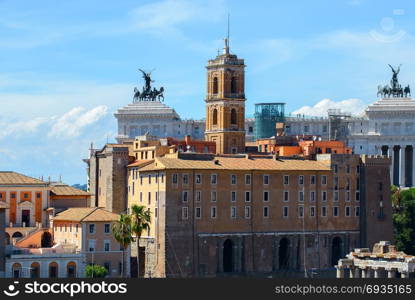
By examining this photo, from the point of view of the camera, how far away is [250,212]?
15988 cm

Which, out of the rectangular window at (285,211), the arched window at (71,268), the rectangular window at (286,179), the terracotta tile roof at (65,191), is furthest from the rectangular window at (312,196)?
the arched window at (71,268)

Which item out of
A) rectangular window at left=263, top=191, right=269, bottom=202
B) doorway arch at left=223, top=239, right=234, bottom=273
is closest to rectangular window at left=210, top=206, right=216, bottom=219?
doorway arch at left=223, top=239, right=234, bottom=273

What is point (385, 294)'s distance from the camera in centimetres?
9788

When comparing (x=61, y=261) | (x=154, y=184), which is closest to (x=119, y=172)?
(x=154, y=184)

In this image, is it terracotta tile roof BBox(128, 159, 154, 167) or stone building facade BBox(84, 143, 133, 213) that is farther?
stone building facade BBox(84, 143, 133, 213)

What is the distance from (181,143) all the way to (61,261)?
132 feet

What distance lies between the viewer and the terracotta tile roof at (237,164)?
155988 millimetres

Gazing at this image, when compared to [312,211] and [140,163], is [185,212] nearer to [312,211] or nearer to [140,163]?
[140,163]

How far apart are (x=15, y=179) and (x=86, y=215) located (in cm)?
1590

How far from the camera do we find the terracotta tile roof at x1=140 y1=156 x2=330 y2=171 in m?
156

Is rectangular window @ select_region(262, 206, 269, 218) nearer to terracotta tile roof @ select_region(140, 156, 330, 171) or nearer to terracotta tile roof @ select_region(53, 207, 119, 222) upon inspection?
terracotta tile roof @ select_region(140, 156, 330, 171)

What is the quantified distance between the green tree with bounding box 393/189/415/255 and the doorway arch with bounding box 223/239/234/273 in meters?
24.3

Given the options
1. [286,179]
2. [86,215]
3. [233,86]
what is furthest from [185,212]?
[233,86]

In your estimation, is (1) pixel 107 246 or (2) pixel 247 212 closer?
(1) pixel 107 246
